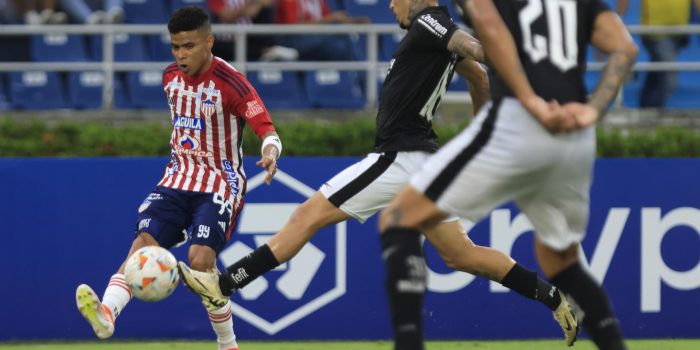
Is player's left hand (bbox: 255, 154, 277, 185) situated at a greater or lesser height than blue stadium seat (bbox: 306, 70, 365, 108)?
greater

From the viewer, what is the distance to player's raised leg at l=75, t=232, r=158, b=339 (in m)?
7.27

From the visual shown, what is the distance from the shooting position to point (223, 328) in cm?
802

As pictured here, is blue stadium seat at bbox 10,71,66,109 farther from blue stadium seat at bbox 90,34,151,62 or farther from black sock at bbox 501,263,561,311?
black sock at bbox 501,263,561,311

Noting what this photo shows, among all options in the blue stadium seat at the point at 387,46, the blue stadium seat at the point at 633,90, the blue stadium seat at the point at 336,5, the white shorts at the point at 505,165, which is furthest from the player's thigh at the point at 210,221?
the blue stadium seat at the point at 633,90

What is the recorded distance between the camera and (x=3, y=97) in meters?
13.6

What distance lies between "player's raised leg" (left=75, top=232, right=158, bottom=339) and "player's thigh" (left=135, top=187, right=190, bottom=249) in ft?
0.18

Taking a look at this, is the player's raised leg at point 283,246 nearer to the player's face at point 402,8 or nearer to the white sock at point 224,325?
the white sock at point 224,325

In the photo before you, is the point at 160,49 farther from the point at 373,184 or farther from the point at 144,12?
the point at 373,184

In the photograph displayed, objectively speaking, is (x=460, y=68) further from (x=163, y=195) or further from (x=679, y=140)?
(x=679, y=140)

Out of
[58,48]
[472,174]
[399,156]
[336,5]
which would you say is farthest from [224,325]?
[336,5]

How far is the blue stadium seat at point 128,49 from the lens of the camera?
1384cm

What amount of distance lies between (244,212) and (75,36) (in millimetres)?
4960

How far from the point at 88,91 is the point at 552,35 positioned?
868 centimetres

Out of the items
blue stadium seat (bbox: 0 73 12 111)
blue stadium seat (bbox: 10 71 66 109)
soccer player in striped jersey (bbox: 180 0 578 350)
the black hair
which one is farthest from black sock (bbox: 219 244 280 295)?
blue stadium seat (bbox: 0 73 12 111)
